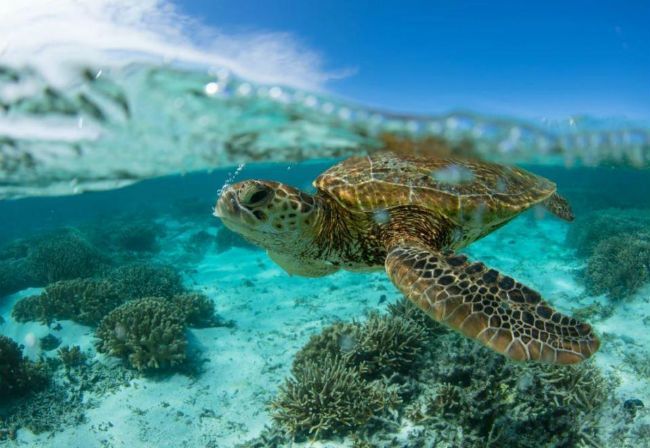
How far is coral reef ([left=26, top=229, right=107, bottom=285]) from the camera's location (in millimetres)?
12234

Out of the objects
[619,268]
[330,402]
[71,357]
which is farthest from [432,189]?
[71,357]

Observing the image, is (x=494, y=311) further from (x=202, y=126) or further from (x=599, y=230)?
(x=599, y=230)

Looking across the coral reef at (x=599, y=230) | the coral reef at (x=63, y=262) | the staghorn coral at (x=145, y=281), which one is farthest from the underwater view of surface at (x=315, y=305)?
the coral reef at (x=599, y=230)

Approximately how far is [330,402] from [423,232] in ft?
8.66

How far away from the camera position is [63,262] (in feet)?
40.5

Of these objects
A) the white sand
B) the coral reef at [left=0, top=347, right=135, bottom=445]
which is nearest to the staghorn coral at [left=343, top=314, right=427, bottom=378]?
the white sand

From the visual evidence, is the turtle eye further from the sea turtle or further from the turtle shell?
the turtle shell

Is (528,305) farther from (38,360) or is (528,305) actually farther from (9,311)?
(9,311)

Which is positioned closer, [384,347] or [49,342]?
[384,347]

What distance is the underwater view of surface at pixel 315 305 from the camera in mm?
4254

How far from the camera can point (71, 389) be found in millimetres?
7148

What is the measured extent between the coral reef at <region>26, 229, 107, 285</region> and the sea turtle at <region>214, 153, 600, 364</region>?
1003cm

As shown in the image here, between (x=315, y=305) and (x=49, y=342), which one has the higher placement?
(x=315, y=305)

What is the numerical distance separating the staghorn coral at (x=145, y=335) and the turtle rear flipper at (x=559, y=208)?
7.23 meters
